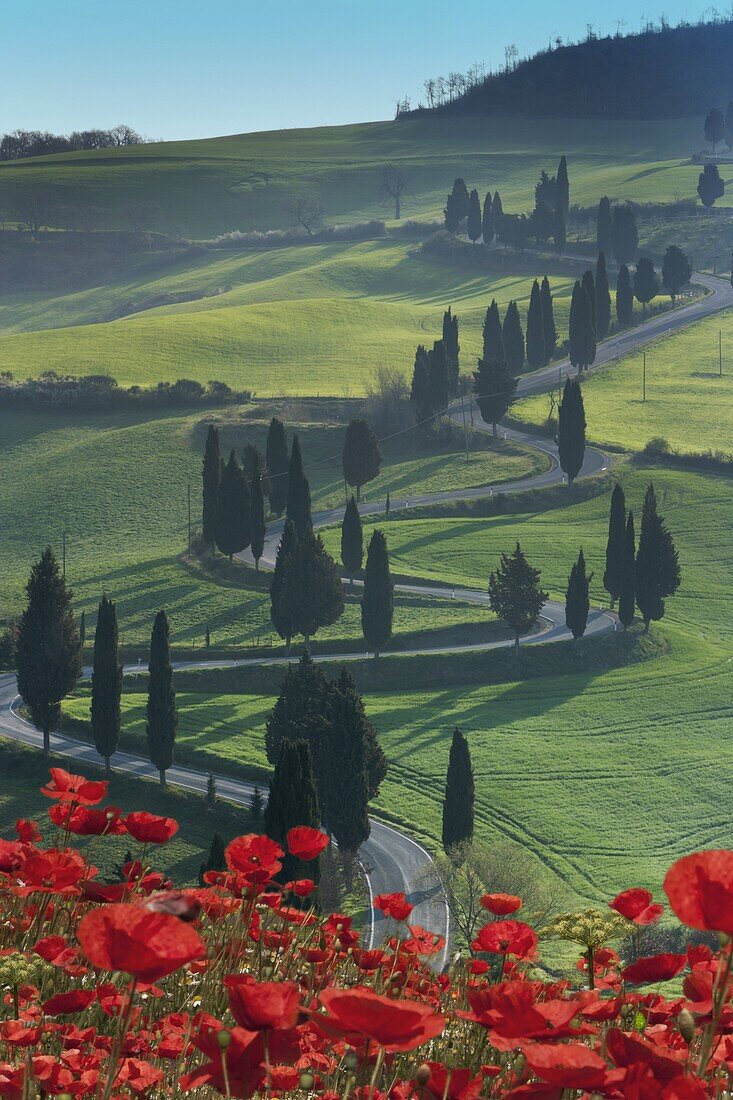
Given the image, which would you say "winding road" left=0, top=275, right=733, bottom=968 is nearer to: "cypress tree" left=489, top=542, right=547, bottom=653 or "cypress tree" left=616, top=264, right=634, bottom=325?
"cypress tree" left=489, top=542, right=547, bottom=653

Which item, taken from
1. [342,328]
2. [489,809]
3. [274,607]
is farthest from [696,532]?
[342,328]

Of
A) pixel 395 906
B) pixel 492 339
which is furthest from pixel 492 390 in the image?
pixel 395 906

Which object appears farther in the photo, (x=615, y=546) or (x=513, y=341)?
(x=513, y=341)

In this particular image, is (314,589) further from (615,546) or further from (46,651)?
(615,546)

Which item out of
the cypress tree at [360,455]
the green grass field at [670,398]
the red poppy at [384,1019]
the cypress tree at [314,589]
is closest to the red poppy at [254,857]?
the red poppy at [384,1019]

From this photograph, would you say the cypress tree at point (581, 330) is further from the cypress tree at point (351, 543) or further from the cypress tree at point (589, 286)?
the cypress tree at point (351, 543)

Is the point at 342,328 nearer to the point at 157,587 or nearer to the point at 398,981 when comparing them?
the point at 157,587
